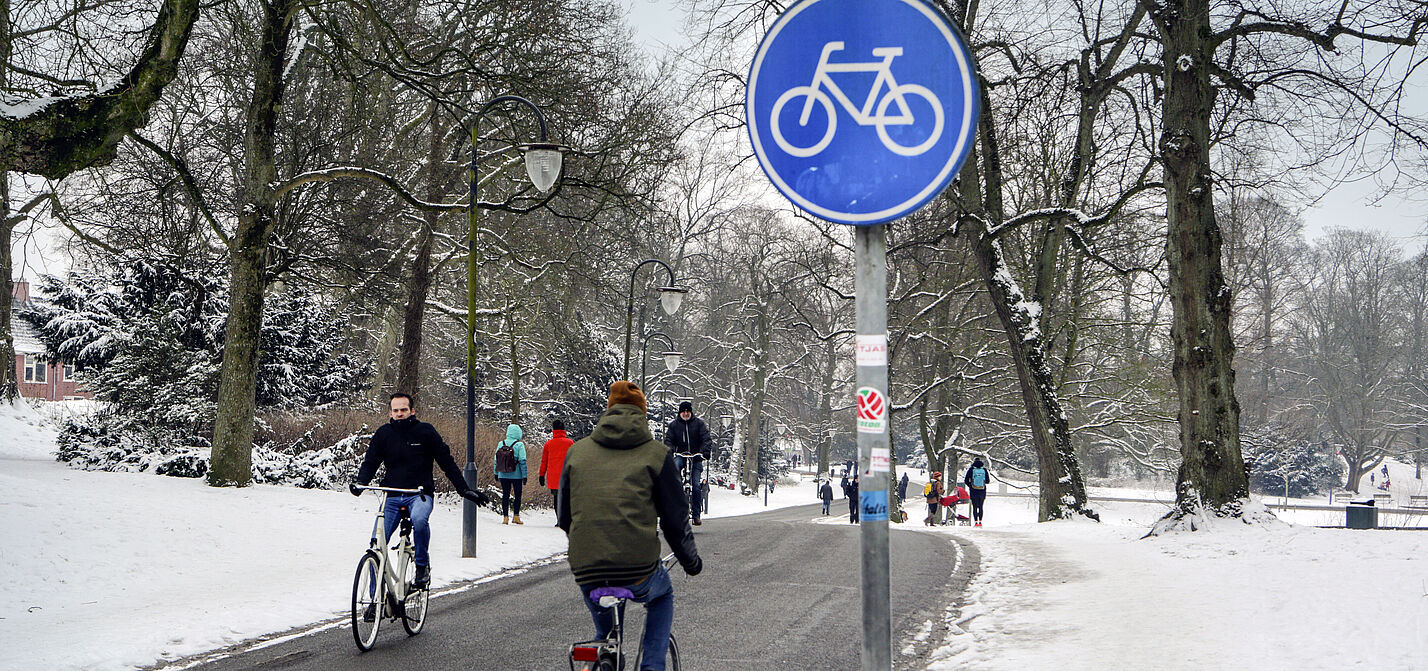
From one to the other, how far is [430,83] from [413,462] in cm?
945

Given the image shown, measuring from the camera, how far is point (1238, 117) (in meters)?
15.4

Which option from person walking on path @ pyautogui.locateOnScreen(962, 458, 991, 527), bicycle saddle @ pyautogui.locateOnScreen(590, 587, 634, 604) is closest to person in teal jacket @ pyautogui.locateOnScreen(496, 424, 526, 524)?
person walking on path @ pyautogui.locateOnScreen(962, 458, 991, 527)

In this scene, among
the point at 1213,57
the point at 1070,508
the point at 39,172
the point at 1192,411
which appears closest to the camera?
the point at 39,172

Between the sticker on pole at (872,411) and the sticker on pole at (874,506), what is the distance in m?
0.15

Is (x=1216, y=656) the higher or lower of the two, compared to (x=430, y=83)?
lower

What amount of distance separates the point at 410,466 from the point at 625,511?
13.4ft

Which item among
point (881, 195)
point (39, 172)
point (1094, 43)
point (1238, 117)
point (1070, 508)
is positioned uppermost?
point (1094, 43)

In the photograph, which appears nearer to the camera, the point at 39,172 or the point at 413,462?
the point at 413,462

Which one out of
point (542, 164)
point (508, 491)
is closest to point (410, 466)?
point (542, 164)

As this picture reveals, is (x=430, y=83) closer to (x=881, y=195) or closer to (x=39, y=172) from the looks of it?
(x=39, y=172)

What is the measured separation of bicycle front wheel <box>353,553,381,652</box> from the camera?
7.10 m

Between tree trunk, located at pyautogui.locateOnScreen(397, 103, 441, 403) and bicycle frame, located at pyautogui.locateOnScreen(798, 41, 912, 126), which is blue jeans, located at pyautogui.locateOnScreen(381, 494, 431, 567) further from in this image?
tree trunk, located at pyautogui.locateOnScreen(397, 103, 441, 403)

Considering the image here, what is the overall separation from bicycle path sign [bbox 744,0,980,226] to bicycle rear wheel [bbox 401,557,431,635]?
19.7 ft

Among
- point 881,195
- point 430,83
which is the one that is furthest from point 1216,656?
point 430,83
